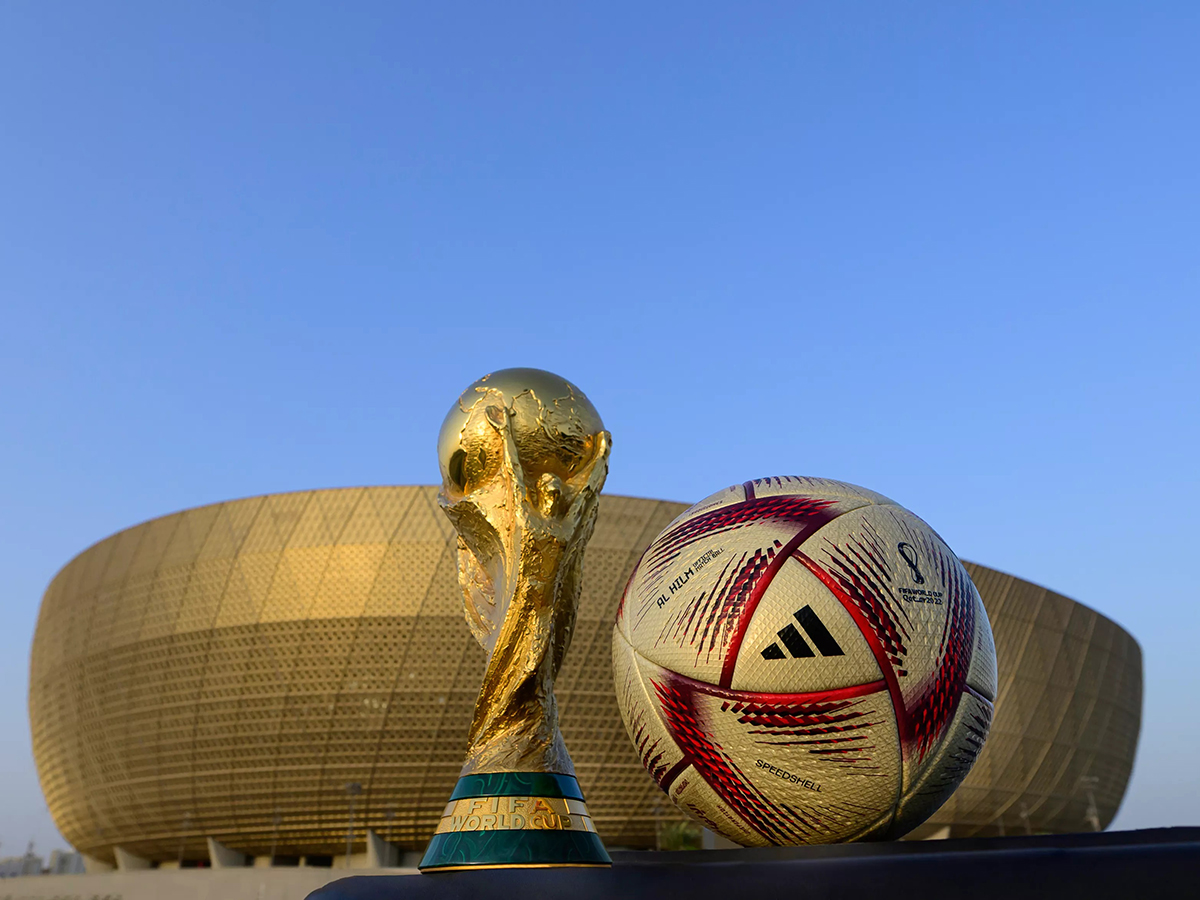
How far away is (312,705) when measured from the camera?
29938 millimetres

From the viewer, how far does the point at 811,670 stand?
398 centimetres

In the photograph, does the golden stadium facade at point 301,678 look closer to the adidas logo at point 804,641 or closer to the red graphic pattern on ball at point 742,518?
the red graphic pattern on ball at point 742,518

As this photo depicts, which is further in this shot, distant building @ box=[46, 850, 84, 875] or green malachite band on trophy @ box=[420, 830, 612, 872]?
distant building @ box=[46, 850, 84, 875]

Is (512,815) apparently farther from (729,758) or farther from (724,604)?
(724,604)

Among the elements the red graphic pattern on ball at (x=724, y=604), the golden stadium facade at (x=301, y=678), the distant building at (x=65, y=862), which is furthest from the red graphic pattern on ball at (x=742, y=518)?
the distant building at (x=65, y=862)

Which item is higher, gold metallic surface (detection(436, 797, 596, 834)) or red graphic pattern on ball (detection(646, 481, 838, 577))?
red graphic pattern on ball (detection(646, 481, 838, 577))

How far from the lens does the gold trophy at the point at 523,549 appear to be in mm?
3930

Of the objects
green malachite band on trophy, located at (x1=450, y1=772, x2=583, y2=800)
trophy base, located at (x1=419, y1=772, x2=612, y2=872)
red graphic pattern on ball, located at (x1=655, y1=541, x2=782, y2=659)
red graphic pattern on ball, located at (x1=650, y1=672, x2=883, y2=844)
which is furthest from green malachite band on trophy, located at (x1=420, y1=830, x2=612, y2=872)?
red graphic pattern on ball, located at (x1=655, y1=541, x2=782, y2=659)

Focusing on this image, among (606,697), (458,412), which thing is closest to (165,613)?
(606,697)

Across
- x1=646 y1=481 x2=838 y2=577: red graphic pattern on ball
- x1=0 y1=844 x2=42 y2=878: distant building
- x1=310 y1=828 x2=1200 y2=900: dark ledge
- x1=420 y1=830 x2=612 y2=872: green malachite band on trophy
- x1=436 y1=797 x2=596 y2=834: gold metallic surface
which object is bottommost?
x1=0 y1=844 x2=42 y2=878: distant building

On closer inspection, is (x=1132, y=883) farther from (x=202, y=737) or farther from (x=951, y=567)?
(x=202, y=737)

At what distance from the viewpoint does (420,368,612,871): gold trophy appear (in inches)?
155

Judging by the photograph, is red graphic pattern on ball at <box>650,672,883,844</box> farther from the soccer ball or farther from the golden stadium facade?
the golden stadium facade

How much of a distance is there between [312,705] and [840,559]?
1123 inches
